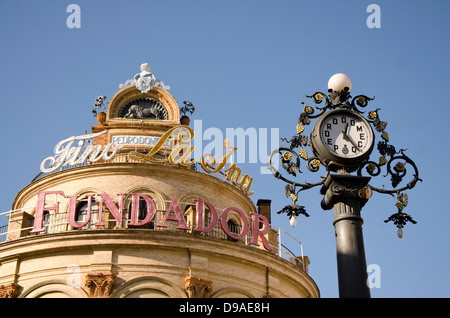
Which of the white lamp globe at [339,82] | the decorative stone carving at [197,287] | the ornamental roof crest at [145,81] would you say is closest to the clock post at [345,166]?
the white lamp globe at [339,82]

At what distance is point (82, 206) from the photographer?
38906mm

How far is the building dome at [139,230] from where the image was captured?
3447 cm

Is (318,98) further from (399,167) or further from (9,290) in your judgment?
(9,290)

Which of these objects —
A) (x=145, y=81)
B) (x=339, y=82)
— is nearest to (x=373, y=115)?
(x=339, y=82)

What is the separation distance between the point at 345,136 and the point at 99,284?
23.6m

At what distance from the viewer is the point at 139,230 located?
114 ft

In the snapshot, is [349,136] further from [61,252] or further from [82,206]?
[82,206]

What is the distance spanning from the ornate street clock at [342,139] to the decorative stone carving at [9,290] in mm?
25978

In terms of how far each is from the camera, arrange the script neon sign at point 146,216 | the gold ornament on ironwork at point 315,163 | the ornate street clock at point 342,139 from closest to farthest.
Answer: the ornate street clock at point 342,139 < the gold ornament on ironwork at point 315,163 < the script neon sign at point 146,216

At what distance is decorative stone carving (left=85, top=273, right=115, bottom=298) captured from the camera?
33.5 meters

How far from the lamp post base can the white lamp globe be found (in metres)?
1.79

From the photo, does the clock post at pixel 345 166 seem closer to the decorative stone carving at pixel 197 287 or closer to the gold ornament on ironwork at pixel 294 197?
the gold ornament on ironwork at pixel 294 197

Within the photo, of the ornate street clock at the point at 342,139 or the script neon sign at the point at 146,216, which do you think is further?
the script neon sign at the point at 146,216

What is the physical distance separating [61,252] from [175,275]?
5.65 m
